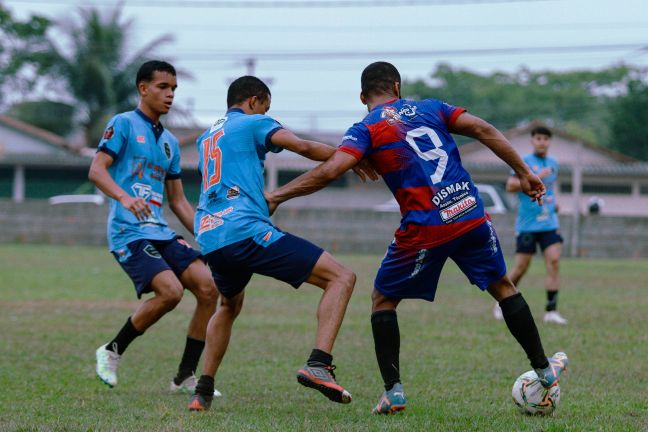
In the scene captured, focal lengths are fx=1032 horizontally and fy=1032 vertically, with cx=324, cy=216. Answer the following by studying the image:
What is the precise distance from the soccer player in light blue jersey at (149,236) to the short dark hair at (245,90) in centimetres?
117

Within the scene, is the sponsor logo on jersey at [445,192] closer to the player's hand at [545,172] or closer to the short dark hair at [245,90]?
the short dark hair at [245,90]

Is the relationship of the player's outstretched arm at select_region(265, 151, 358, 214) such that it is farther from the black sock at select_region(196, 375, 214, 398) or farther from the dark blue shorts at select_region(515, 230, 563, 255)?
the dark blue shorts at select_region(515, 230, 563, 255)

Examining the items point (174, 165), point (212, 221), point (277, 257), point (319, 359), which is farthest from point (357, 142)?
point (174, 165)

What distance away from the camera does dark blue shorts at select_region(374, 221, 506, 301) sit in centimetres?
623

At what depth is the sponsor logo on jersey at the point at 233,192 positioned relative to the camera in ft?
20.2

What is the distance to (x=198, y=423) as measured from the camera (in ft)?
18.9

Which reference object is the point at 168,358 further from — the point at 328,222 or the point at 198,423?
the point at 328,222

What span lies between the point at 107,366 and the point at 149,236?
0.97 m

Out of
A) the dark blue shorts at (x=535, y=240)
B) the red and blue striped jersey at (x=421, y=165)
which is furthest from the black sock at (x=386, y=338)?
the dark blue shorts at (x=535, y=240)

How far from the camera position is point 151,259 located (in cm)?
730

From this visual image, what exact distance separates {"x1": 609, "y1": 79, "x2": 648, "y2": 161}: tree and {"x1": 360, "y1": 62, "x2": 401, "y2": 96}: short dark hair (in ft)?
167

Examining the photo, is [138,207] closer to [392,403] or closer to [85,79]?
[392,403]

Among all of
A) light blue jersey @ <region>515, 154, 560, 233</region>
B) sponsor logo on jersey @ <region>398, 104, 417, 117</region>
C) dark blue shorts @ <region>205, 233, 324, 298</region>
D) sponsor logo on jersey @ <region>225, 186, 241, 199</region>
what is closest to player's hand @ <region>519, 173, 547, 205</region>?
sponsor logo on jersey @ <region>398, 104, 417, 117</region>

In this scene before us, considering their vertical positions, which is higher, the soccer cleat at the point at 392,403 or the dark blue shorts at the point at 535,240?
the dark blue shorts at the point at 535,240
